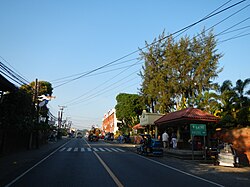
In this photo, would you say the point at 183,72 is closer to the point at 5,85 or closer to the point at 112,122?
the point at 5,85

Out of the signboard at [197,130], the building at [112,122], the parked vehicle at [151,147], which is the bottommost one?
the parked vehicle at [151,147]

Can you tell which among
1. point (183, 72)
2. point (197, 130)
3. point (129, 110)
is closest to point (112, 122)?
point (129, 110)

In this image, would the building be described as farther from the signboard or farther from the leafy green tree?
the signboard

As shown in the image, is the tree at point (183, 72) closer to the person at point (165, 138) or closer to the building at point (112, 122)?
the person at point (165, 138)

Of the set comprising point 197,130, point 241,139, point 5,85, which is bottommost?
point 241,139

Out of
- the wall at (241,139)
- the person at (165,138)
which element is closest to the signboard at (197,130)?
the wall at (241,139)

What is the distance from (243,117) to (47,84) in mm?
41593

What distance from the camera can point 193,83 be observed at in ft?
113

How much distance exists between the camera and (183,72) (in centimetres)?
3456

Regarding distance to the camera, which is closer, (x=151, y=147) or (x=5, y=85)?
(x=5, y=85)

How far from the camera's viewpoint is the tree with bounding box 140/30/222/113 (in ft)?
111

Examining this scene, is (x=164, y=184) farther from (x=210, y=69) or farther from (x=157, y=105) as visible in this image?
(x=157, y=105)

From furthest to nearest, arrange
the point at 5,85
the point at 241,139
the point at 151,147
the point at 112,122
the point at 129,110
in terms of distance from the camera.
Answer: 1. the point at 112,122
2. the point at 129,110
3. the point at 151,147
4. the point at 241,139
5. the point at 5,85

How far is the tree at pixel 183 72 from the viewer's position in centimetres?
3388
